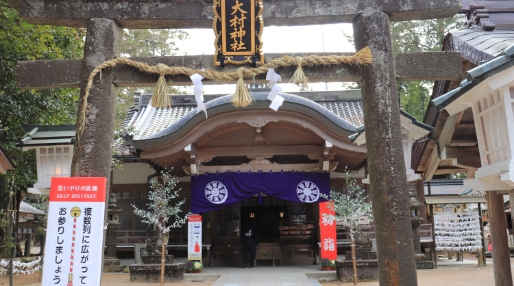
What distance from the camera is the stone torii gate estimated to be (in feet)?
16.1

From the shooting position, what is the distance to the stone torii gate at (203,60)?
490 centimetres

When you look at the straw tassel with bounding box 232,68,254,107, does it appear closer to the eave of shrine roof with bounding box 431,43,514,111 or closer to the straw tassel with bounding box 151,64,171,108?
the straw tassel with bounding box 151,64,171,108

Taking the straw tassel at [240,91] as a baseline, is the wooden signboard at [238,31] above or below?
above

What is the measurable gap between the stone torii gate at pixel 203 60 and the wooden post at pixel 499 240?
3.14 meters

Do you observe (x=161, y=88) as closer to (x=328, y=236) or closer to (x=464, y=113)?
(x=464, y=113)

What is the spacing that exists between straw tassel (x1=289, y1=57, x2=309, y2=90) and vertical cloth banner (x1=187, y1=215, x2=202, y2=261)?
359 inches

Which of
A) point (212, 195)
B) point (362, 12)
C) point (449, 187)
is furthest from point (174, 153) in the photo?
point (449, 187)

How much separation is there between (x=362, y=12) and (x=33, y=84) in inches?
144

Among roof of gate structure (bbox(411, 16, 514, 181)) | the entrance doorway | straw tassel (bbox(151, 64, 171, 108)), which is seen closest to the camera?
straw tassel (bbox(151, 64, 171, 108))

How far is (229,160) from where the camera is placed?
49.9ft

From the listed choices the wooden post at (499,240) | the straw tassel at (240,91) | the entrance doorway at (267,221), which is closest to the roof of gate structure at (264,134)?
the entrance doorway at (267,221)

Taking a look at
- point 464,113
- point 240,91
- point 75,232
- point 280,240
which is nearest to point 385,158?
point 240,91

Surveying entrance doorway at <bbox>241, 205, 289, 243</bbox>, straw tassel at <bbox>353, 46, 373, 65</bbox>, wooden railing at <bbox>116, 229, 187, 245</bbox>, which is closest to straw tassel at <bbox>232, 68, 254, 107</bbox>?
straw tassel at <bbox>353, 46, 373, 65</bbox>

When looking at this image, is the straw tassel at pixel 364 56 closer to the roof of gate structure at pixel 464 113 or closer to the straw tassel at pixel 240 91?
the straw tassel at pixel 240 91
